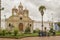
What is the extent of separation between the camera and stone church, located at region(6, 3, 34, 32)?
48.1m

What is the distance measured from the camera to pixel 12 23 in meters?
48.1

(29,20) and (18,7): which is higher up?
(18,7)

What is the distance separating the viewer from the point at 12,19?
A: 47812mm

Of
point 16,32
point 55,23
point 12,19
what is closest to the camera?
point 16,32

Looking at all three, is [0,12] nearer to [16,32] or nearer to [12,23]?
[12,23]

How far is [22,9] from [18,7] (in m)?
1.15

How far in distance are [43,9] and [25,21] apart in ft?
23.7

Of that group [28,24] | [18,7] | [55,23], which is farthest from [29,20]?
[55,23]

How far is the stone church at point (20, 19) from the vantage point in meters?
48.1

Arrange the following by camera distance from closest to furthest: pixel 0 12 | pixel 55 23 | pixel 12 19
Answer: pixel 0 12
pixel 12 19
pixel 55 23

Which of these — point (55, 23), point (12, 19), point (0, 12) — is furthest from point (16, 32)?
point (55, 23)

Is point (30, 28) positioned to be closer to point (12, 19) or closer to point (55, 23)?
point (12, 19)

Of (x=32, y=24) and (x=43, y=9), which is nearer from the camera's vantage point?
(x=43, y=9)

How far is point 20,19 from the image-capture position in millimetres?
49031
